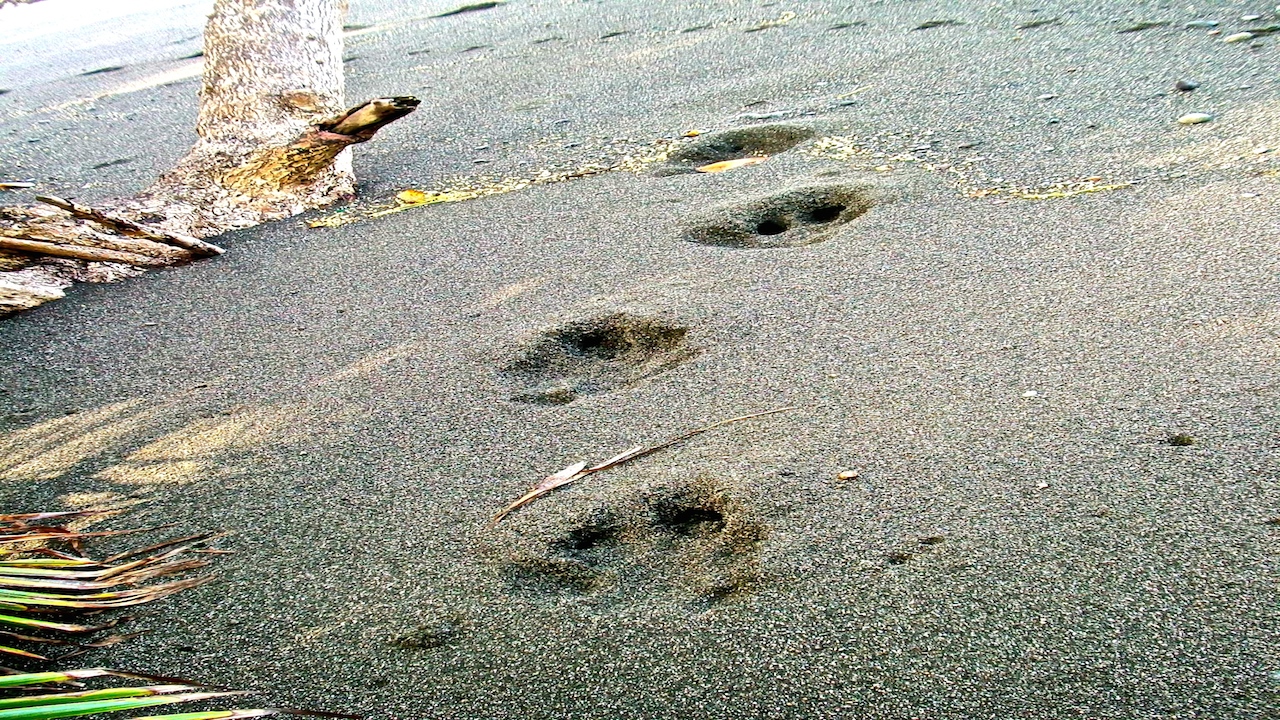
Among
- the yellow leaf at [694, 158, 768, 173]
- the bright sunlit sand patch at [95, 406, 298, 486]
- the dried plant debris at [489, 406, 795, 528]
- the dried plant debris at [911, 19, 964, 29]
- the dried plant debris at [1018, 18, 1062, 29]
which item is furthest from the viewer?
the dried plant debris at [911, 19, 964, 29]

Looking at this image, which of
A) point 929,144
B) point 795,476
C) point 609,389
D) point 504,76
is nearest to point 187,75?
point 504,76

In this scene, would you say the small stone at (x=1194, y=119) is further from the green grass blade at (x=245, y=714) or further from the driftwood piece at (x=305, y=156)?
the green grass blade at (x=245, y=714)

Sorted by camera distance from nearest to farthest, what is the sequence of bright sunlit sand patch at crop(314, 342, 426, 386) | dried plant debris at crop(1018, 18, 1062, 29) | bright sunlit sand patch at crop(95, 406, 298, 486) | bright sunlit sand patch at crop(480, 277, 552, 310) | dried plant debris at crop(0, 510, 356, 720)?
dried plant debris at crop(0, 510, 356, 720), bright sunlit sand patch at crop(95, 406, 298, 486), bright sunlit sand patch at crop(314, 342, 426, 386), bright sunlit sand patch at crop(480, 277, 552, 310), dried plant debris at crop(1018, 18, 1062, 29)

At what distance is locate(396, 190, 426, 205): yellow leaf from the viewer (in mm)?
3213

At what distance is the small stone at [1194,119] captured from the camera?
9.37 feet

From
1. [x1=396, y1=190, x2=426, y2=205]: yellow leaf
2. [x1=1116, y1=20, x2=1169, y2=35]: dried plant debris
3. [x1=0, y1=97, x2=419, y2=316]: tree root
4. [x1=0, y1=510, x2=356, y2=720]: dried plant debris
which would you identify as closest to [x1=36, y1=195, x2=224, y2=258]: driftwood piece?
[x1=0, y1=97, x2=419, y2=316]: tree root

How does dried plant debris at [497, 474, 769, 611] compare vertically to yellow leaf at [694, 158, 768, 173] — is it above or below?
below

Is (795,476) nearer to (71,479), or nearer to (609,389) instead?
(609,389)

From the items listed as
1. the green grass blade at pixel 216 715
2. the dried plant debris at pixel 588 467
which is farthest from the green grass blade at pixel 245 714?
the dried plant debris at pixel 588 467

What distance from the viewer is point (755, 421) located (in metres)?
1.82

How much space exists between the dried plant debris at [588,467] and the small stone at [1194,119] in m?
1.71

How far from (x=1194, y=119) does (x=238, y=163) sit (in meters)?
2.70

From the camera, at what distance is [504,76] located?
178 inches

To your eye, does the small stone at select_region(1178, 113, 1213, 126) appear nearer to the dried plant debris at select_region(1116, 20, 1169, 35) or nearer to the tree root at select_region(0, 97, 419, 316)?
the dried plant debris at select_region(1116, 20, 1169, 35)
